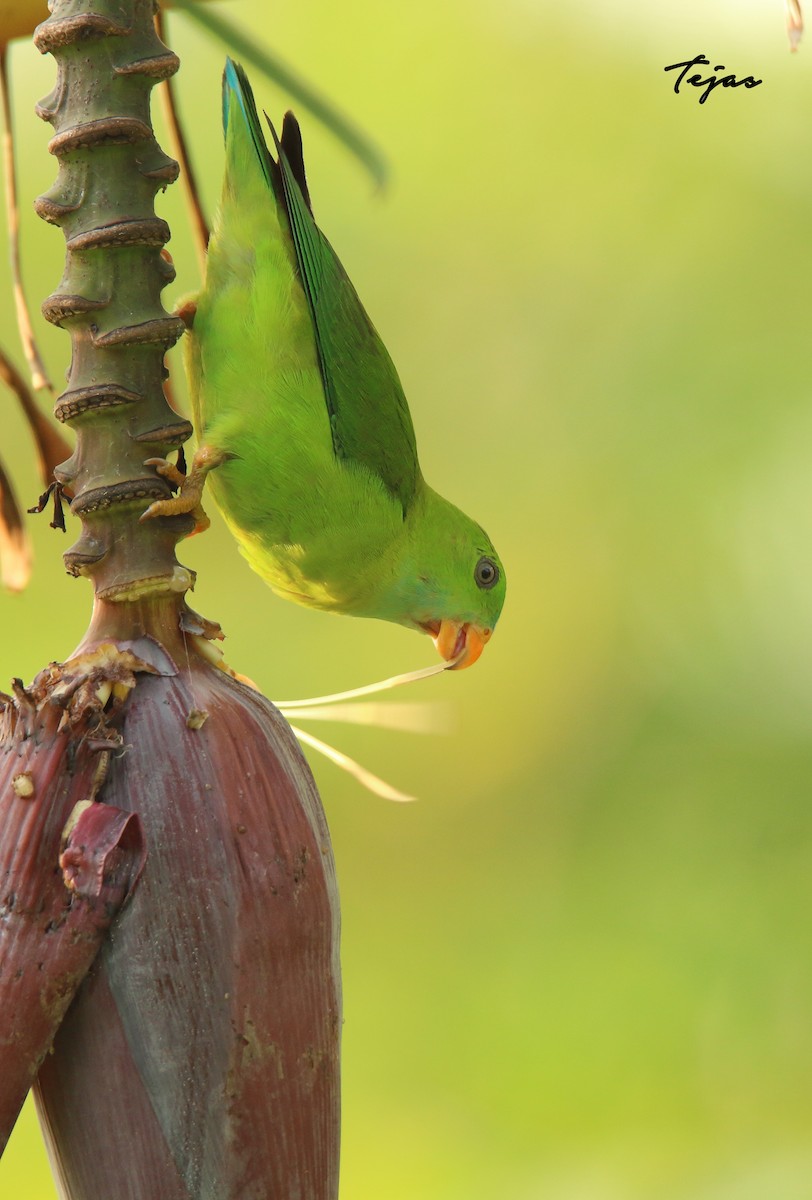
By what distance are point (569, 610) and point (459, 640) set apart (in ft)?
2.41

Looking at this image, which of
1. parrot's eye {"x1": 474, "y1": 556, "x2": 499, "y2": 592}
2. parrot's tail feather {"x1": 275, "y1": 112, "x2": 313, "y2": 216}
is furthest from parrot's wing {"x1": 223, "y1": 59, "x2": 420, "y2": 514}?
parrot's eye {"x1": 474, "y1": 556, "x2": 499, "y2": 592}

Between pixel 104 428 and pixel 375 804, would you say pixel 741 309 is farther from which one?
pixel 104 428

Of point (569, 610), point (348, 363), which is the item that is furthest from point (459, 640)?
point (569, 610)

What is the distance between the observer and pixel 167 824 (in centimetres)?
73

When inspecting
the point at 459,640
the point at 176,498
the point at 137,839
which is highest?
the point at 459,640

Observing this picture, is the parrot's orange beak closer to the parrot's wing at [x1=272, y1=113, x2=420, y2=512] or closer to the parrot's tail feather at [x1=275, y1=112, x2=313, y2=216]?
the parrot's wing at [x1=272, y1=113, x2=420, y2=512]

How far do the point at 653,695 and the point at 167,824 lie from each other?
79.7 inches

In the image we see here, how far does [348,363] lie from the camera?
163 centimetres

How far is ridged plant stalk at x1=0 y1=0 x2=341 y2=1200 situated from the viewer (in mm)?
716

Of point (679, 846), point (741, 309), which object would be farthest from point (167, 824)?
point (741, 309)

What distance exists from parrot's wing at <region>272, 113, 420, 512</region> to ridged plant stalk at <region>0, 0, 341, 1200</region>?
0.70 meters

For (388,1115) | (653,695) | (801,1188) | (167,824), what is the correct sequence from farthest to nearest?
(653,695) → (388,1115) → (801,1188) → (167,824)

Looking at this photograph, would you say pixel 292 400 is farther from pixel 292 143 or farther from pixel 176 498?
pixel 176 498
